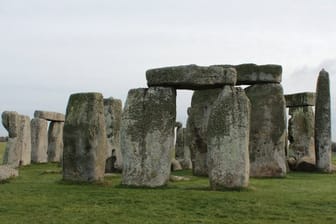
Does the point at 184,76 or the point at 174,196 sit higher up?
→ the point at 184,76

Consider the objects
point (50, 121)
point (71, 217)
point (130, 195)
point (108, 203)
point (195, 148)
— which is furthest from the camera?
point (50, 121)

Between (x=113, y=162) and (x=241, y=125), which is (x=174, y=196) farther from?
(x=113, y=162)

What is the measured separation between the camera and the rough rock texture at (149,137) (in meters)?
13.3

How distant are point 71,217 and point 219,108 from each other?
473cm

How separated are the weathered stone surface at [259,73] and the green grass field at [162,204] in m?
5.46

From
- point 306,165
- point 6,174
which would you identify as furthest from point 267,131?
point 6,174

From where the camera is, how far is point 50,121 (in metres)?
29.5

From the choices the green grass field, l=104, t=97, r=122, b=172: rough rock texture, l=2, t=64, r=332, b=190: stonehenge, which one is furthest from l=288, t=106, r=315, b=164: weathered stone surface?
the green grass field

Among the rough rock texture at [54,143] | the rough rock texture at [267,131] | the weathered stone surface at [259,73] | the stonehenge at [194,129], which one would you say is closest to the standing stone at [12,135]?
the rough rock texture at [54,143]

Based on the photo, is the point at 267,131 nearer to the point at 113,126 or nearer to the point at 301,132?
the point at 113,126

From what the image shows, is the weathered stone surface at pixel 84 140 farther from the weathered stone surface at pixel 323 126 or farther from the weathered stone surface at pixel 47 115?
the weathered stone surface at pixel 47 115

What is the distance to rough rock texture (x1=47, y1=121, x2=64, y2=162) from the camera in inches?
1120

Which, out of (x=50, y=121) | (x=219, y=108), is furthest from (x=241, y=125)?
(x=50, y=121)

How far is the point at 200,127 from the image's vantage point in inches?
719
